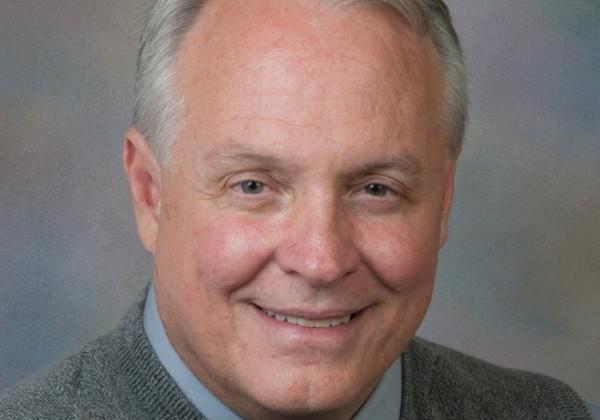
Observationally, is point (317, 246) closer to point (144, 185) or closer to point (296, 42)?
point (296, 42)

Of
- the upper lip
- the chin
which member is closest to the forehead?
the upper lip

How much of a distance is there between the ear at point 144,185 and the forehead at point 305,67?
0.18m

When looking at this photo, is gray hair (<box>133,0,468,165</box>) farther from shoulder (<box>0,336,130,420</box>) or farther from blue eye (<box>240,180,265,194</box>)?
shoulder (<box>0,336,130,420</box>)

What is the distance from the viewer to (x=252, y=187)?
2428 mm

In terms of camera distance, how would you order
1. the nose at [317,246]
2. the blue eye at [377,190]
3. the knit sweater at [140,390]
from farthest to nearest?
1. the knit sweater at [140,390]
2. the blue eye at [377,190]
3. the nose at [317,246]

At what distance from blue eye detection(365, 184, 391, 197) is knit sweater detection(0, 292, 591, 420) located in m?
0.50

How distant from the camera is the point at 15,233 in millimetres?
3951

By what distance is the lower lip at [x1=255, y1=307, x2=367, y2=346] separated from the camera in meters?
2.44

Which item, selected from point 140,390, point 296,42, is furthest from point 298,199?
point 140,390

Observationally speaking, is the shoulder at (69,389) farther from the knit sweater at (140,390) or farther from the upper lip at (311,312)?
the upper lip at (311,312)

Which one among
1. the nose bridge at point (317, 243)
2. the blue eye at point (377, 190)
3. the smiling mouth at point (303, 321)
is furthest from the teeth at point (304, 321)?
the blue eye at point (377, 190)

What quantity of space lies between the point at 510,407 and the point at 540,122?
4.18ft

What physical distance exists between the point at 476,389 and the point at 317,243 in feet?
2.49

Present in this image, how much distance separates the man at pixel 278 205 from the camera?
7.80 ft
